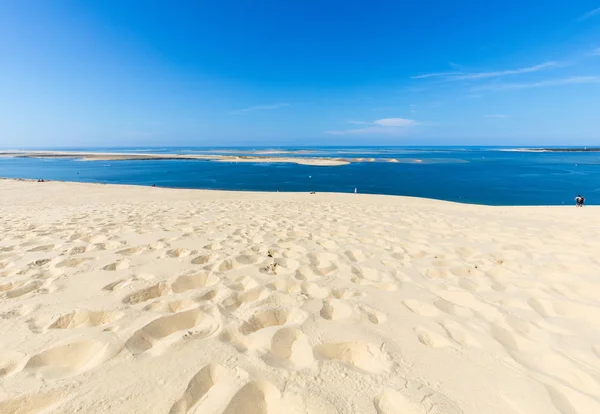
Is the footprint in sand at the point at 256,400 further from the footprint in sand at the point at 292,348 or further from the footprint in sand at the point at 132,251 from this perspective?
the footprint in sand at the point at 132,251

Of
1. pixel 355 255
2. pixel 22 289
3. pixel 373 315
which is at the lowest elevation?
pixel 355 255

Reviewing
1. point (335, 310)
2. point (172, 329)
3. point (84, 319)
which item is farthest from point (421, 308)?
point (84, 319)

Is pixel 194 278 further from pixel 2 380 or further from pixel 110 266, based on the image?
pixel 2 380

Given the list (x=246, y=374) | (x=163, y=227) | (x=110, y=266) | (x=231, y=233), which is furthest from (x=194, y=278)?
(x=163, y=227)

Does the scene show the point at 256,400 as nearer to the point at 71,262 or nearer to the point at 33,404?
the point at 33,404

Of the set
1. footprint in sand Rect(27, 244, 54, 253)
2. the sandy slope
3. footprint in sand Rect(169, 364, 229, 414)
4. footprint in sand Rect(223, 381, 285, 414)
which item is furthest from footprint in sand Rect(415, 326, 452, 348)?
footprint in sand Rect(27, 244, 54, 253)

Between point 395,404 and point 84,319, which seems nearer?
point 395,404

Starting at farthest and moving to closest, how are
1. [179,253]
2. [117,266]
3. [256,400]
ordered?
[179,253] < [117,266] < [256,400]
